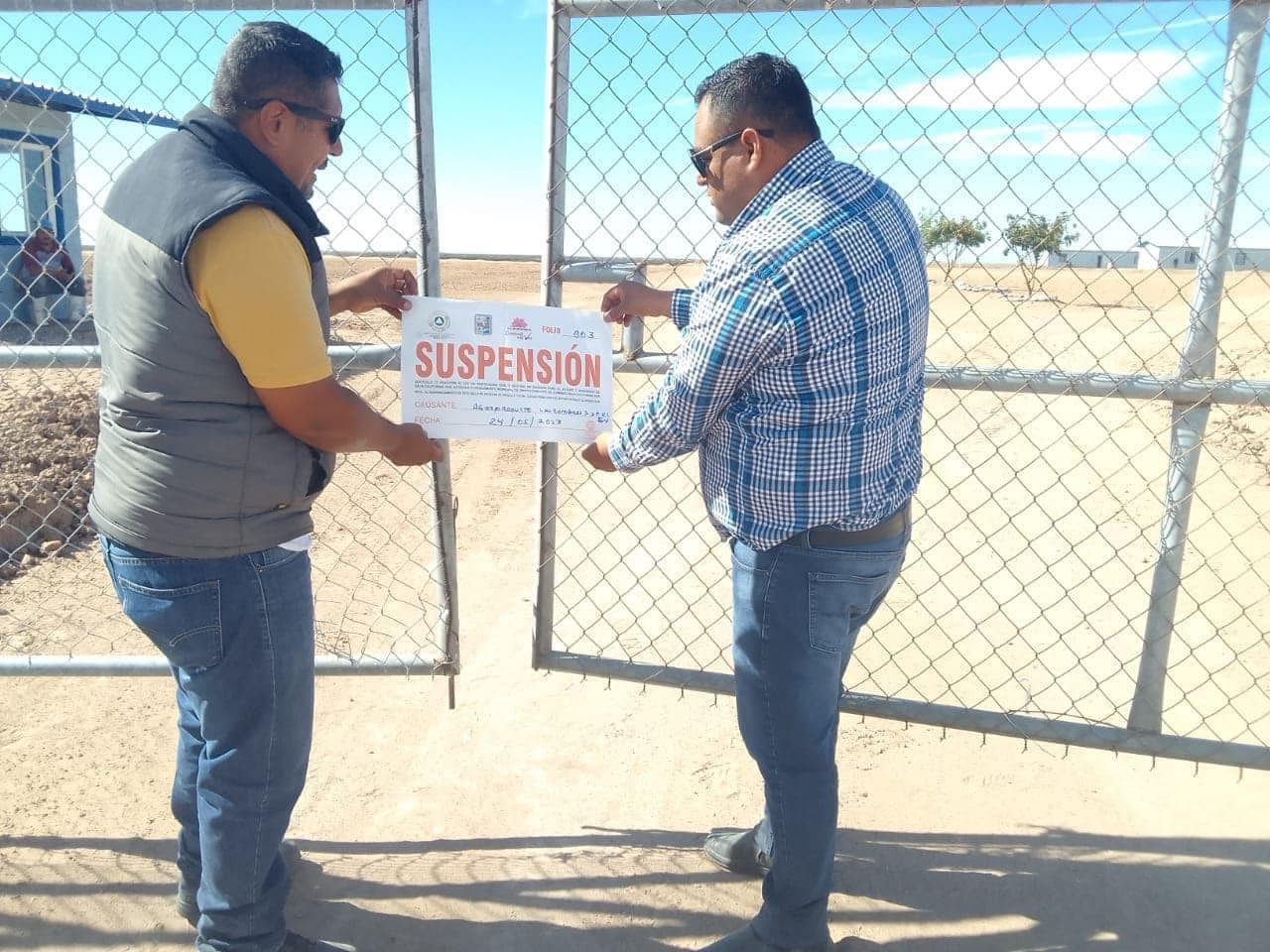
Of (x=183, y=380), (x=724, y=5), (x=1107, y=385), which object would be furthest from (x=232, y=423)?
(x=1107, y=385)

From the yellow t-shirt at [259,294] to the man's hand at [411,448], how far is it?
46 cm

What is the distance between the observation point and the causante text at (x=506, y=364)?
8.68ft

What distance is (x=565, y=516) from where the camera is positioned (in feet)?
21.8

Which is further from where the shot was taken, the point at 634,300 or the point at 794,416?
the point at 634,300

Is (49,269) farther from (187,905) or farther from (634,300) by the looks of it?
(634,300)

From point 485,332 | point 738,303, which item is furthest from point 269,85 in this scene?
point 738,303

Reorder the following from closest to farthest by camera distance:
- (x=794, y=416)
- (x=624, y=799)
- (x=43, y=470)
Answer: (x=794, y=416) < (x=624, y=799) < (x=43, y=470)

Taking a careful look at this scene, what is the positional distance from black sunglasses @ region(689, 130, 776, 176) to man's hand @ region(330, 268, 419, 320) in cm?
85

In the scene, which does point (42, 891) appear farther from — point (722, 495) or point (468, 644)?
point (722, 495)

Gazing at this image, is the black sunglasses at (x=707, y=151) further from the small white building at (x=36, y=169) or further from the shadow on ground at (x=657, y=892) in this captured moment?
the small white building at (x=36, y=169)

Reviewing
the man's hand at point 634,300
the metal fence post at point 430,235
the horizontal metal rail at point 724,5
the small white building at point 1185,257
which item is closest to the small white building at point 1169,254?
the small white building at point 1185,257

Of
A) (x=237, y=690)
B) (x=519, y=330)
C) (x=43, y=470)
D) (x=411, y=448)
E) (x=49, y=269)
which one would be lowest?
(x=237, y=690)

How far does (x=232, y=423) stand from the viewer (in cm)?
209

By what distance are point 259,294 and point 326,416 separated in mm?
301
